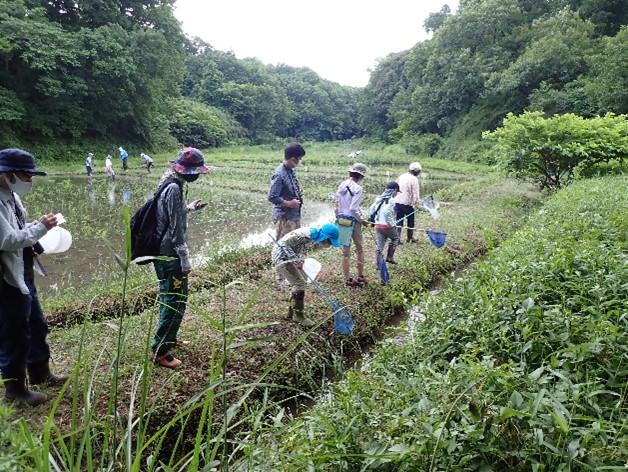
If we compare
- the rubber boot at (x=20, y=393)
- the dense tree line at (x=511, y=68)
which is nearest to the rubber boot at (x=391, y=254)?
the rubber boot at (x=20, y=393)

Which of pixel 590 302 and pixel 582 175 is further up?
pixel 582 175

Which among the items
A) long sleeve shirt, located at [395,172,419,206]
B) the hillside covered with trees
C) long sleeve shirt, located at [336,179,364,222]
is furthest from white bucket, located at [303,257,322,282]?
the hillside covered with trees

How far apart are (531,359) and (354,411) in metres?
1.23

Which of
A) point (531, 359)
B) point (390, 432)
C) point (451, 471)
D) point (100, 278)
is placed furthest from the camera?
point (100, 278)

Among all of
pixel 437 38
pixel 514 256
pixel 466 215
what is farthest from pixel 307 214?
pixel 437 38

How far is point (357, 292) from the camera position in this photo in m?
5.57

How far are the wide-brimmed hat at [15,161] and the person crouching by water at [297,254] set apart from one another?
2194 millimetres

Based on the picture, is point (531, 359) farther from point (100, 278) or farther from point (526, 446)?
point (100, 278)

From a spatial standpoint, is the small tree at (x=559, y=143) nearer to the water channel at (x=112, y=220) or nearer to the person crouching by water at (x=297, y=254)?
the water channel at (x=112, y=220)

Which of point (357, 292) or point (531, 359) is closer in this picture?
point (531, 359)

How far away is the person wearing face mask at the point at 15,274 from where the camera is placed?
289cm

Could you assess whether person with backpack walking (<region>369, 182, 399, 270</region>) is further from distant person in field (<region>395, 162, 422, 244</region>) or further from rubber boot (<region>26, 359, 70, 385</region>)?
rubber boot (<region>26, 359, 70, 385</region>)

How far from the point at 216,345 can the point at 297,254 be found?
1858mm

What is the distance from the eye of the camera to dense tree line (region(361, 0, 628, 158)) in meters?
20.8
